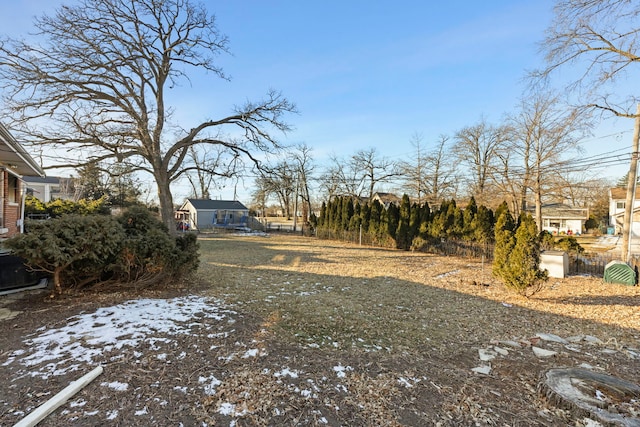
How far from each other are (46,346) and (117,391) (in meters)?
1.40

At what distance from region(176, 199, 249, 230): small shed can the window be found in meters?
19.7

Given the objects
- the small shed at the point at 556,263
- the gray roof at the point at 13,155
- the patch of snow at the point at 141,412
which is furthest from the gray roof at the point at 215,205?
the patch of snow at the point at 141,412

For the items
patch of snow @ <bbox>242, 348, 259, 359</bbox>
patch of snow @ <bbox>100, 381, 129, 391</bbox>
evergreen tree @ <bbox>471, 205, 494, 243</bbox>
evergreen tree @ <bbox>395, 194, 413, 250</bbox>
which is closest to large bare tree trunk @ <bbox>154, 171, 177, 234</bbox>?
patch of snow @ <bbox>242, 348, 259, 359</bbox>

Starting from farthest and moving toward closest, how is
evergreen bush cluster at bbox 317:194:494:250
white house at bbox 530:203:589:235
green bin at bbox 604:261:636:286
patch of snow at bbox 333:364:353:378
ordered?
white house at bbox 530:203:589:235 < evergreen bush cluster at bbox 317:194:494:250 < green bin at bbox 604:261:636:286 < patch of snow at bbox 333:364:353:378

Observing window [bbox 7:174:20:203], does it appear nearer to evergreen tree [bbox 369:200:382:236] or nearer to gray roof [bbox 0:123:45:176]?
gray roof [bbox 0:123:45:176]

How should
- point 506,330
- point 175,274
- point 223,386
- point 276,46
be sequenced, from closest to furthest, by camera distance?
1. point 223,386
2. point 506,330
3. point 175,274
4. point 276,46

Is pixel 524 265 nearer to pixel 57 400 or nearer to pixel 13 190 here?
pixel 57 400

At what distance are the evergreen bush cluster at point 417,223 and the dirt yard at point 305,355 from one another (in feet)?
25.4

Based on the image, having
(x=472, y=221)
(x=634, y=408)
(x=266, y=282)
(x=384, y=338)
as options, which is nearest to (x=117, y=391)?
(x=384, y=338)

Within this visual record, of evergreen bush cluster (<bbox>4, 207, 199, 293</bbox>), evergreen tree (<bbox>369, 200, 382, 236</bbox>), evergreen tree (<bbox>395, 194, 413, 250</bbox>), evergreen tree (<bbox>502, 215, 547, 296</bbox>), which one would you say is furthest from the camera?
evergreen tree (<bbox>369, 200, 382, 236</bbox>)

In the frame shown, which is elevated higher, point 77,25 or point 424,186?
point 77,25

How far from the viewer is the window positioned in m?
8.83

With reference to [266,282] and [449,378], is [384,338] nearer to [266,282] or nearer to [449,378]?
[449,378]

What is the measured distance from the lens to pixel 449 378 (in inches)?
116
